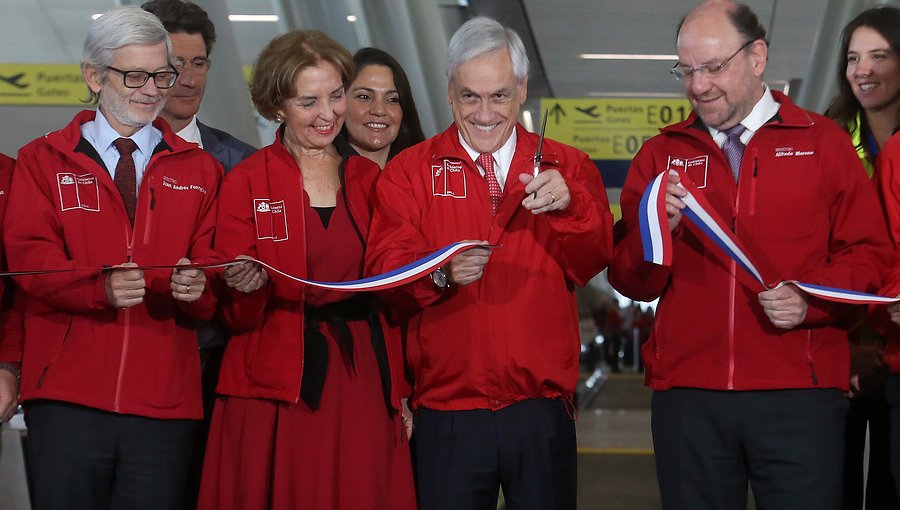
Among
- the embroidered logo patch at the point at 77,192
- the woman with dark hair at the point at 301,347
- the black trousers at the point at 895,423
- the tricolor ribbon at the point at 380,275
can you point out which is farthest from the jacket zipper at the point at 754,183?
the embroidered logo patch at the point at 77,192

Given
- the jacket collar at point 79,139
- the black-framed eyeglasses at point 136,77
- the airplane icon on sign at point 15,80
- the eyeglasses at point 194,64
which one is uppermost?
the airplane icon on sign at point 15,80

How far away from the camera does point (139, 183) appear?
343cm

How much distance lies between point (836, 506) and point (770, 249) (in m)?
0.75

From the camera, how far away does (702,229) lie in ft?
10.7

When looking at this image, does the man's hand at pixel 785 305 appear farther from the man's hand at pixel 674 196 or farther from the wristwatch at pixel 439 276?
the wristwatch at pixel 439 276

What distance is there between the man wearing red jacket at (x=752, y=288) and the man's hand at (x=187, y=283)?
122 centimetres

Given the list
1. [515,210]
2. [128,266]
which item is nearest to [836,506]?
[515,210]

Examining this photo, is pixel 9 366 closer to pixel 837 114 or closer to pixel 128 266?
pixel 128 266

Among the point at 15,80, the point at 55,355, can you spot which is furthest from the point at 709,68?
the point at 15,80

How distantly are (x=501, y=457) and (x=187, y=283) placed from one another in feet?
3.37

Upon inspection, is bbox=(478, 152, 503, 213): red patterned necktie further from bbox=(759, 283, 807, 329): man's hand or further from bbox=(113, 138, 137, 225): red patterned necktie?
bbox=(113, 138, 137, 225): red patterned necktie

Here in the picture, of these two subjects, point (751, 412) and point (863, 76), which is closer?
point (751, 412)

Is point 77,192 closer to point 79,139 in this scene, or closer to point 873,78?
point 79,139

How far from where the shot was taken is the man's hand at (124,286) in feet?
10.4
